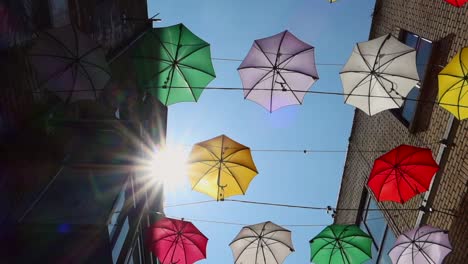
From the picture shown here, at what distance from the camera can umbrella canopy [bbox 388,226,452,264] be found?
9.26m

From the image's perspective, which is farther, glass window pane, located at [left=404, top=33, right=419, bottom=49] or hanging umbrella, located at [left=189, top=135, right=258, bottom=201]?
glass window pane, located at [left=404, top=33, right=419, bottom=49]

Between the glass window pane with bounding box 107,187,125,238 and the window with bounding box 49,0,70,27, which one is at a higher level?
the window with bounding box 49,0,70,27

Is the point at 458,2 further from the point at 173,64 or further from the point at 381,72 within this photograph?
the point at 173,64

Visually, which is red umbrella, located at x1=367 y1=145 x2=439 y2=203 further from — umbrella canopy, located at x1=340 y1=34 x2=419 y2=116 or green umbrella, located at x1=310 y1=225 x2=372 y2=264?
green umbrella, located at x1=310 y1=225 x2=372 y2=264

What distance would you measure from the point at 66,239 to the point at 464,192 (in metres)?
9.26

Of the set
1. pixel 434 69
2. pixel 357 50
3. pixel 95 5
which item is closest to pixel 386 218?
pixel 434 69

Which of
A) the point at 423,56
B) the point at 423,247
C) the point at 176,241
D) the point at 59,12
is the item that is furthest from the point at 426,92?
the point at 59,12

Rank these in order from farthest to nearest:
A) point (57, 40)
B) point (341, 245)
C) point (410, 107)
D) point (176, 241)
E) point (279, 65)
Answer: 1. point (176, 241)
2. point (410, 107)
3. point (341, 245)
4. point (279, 65)
5. point (57, 40)

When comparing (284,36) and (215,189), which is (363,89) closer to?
(284,36)

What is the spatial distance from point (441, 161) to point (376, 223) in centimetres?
466

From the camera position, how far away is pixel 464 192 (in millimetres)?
8930

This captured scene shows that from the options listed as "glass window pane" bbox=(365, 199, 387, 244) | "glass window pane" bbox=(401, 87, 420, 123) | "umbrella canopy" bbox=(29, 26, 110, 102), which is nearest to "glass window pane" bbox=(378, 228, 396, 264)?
"glass window pane" bbox=(365, 199, 387, 244)

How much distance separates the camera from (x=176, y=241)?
12297 mm

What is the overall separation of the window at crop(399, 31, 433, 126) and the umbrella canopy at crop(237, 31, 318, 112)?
3163 mm
